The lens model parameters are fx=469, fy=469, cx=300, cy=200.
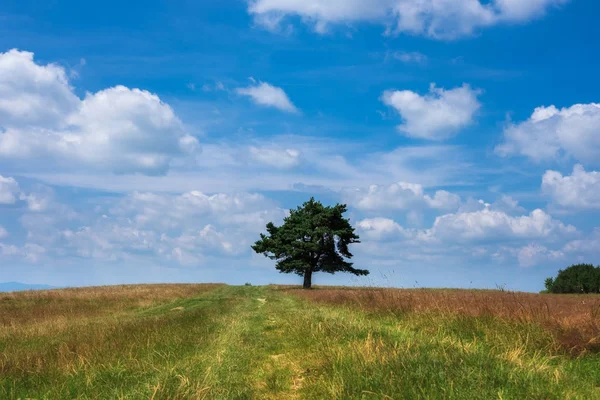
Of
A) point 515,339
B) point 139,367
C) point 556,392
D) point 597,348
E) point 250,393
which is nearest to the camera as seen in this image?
point 556,392

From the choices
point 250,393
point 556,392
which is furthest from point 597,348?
point 250,393

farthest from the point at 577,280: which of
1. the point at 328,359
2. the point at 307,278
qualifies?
the point at 328,359

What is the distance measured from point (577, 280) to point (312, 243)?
3392cm

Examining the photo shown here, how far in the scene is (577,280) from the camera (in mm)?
56781

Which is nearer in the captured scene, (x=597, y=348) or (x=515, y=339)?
(x=597, y=348)

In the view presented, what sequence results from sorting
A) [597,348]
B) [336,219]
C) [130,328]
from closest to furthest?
[597,348], [130,328], [336,219]

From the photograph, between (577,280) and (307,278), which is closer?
(307,278)

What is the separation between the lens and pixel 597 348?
9.79 m

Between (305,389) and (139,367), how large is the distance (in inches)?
130

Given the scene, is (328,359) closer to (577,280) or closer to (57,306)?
(57,306)

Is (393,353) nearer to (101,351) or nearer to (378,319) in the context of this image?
(101,351)

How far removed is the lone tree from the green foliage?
27.1 metres

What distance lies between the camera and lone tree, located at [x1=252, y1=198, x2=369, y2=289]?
48.7 m

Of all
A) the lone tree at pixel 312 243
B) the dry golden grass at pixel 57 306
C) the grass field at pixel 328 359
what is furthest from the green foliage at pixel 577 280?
the grass field at pixel 328 359
